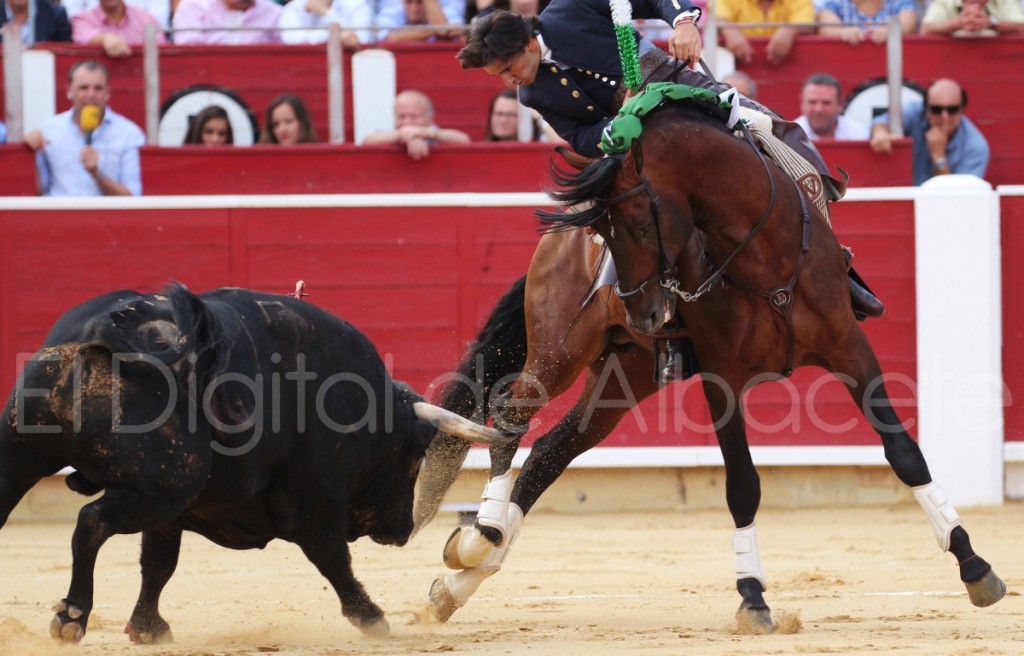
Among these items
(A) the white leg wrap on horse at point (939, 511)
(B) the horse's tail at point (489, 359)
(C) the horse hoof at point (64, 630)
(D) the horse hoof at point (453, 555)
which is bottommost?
(D) the horse hoof at point (453, 555)

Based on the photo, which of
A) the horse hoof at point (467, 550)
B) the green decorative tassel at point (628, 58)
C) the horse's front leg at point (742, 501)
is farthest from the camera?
the horse hoof at point (467, 550)

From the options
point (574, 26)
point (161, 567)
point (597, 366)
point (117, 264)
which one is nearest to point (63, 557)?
point (117, 264)

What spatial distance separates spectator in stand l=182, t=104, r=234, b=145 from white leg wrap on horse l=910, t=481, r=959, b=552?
4.98 metres

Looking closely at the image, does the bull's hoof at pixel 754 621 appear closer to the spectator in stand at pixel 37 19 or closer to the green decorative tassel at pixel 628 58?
the green decorative tassel at pixel 628 58

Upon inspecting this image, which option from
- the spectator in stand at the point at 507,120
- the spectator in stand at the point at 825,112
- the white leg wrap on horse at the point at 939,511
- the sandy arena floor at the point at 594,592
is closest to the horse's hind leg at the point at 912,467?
the white leg wrap on horse at the point at 939,511

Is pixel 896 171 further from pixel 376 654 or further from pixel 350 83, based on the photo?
pixel 376 654

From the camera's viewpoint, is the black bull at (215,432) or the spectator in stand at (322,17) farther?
the spectator in stand at (322,17)

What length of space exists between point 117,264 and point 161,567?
3.81 m

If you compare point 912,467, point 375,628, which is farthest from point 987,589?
point 375,628

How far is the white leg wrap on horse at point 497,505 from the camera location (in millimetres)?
5746

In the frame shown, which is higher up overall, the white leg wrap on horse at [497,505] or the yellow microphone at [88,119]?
Result: the yellow microphone at [88,119]

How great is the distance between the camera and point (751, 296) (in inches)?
202

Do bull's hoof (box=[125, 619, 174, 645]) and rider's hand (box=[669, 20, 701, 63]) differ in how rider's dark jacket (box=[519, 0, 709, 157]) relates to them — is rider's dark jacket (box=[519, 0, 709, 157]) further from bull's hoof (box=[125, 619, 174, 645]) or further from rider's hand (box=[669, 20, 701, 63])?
bull's hoof (box=[125, 619, 174, 645])

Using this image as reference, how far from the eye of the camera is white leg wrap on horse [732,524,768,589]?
528cm
